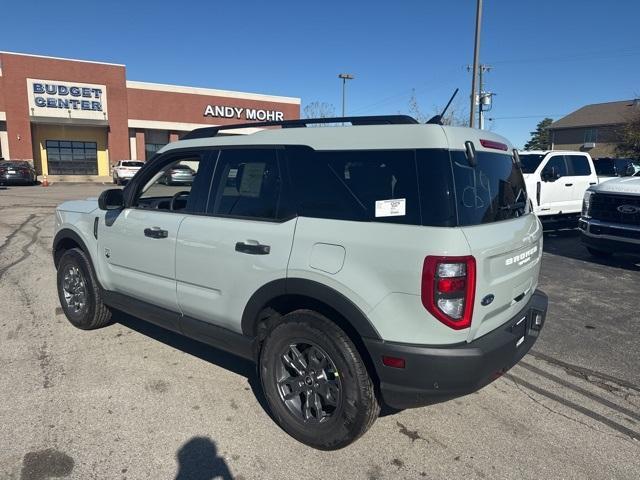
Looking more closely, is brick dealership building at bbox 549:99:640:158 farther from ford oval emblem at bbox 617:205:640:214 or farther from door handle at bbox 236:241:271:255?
door handle at bbox 236:241:271:255

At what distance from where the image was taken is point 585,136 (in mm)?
52469

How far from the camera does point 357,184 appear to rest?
2.70 metres

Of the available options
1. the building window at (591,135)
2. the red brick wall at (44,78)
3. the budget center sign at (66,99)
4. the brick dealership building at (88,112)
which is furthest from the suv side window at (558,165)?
the building window at (591,135)

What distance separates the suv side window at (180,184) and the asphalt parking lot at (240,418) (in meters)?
1.34

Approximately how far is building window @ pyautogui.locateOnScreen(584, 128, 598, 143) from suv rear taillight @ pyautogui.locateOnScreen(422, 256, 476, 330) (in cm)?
5789

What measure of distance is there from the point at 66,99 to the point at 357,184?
3697 cm

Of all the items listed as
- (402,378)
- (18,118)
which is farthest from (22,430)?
(18,118)

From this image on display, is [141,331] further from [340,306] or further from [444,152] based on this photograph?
[444,152]

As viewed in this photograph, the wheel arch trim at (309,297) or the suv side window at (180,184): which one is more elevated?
the suv side window at (180,184)

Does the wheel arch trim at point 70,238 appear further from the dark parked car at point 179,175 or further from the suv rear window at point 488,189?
the suv rear window at point 488,189

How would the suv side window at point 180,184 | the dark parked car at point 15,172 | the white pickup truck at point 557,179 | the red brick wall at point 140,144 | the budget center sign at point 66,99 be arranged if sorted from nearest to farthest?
the suv side window at point 180,184
the white pickup truck at point 557,179
the dark parked car at point 15,172
the budget center sign at point 66,99
the red brick wall at point 140,144

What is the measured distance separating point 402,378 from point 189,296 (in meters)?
1.76

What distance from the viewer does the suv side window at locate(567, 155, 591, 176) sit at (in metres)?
11.2

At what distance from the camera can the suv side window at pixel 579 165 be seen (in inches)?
441
